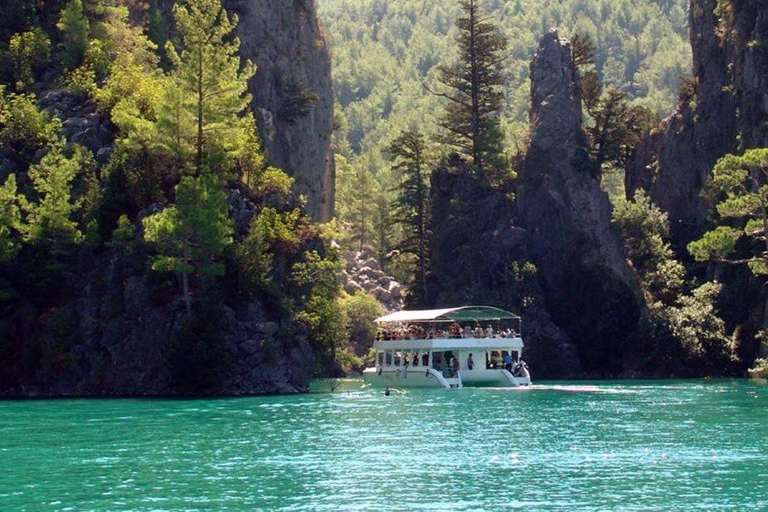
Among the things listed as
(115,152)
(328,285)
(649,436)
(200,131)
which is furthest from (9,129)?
(649,436)

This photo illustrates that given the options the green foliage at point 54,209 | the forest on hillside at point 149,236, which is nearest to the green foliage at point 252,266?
the forest on hillside at point 149,236

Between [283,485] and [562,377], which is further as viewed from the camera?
[562,377]

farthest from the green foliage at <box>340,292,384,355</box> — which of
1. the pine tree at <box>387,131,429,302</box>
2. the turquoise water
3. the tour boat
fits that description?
the turquoise water

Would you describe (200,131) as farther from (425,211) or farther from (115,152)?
(425,211)

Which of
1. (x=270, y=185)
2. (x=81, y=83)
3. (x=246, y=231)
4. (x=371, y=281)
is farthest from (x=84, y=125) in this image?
(x=371, y=281)

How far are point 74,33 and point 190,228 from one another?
25828 millimetres

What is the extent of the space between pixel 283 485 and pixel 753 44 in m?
79.0

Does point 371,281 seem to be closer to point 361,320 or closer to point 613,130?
point 361,320

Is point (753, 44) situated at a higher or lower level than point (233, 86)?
higher

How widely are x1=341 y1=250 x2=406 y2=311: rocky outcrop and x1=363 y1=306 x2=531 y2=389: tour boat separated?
5151cm

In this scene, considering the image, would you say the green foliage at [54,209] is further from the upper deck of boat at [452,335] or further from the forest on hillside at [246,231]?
the upper deck of boat at [452,335]

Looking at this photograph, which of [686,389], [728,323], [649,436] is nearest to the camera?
[649,436]

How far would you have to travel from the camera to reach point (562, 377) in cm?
11119

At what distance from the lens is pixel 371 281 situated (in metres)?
154
